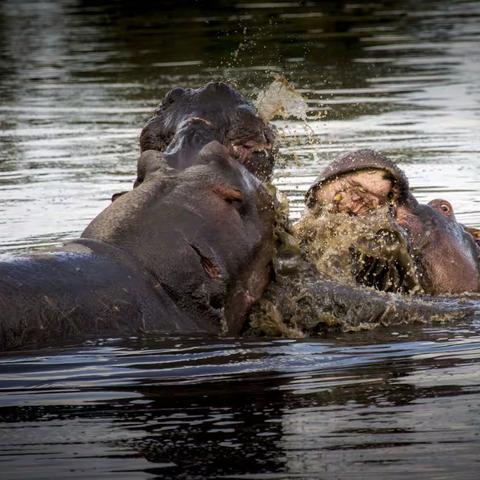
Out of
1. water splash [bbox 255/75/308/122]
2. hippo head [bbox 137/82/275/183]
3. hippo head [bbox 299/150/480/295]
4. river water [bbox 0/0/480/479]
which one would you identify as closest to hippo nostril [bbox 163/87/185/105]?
hippo head [bbox 137/82/275/183]

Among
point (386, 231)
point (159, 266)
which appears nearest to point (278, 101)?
point (386, 231)

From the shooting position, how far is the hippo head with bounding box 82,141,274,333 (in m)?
6.34

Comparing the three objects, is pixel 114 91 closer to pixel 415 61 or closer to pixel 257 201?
pixel 415 61

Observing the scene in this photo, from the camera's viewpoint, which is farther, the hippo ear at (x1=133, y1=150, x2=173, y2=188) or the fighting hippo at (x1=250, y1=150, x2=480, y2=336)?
the fighting hippo at (x1=250, y1=150, x2=480, y2=336)

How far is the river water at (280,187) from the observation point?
194 inches

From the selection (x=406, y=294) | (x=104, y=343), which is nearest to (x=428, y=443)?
(x=104, y=343)

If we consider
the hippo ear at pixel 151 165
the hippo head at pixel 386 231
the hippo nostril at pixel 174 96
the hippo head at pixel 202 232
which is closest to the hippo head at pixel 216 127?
the hippo nostril at pixel 174 96

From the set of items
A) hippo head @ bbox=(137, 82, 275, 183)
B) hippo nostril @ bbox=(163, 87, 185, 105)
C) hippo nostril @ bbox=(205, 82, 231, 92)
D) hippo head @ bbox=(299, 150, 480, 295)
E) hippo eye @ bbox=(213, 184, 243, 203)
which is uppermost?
hippo nostril @ bbox=(205, 82, 231, 92)

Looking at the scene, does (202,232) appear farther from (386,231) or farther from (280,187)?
(280,187)

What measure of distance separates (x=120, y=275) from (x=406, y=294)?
187cm

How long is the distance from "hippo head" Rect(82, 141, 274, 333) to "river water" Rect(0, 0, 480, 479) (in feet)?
0.74

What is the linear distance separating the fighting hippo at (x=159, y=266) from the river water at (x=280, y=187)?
11 cm

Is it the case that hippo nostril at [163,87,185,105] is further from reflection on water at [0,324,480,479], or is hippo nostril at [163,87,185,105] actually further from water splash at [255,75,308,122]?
reflection on water at [0,324,480,479]

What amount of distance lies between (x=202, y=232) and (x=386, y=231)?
4.77 ft
